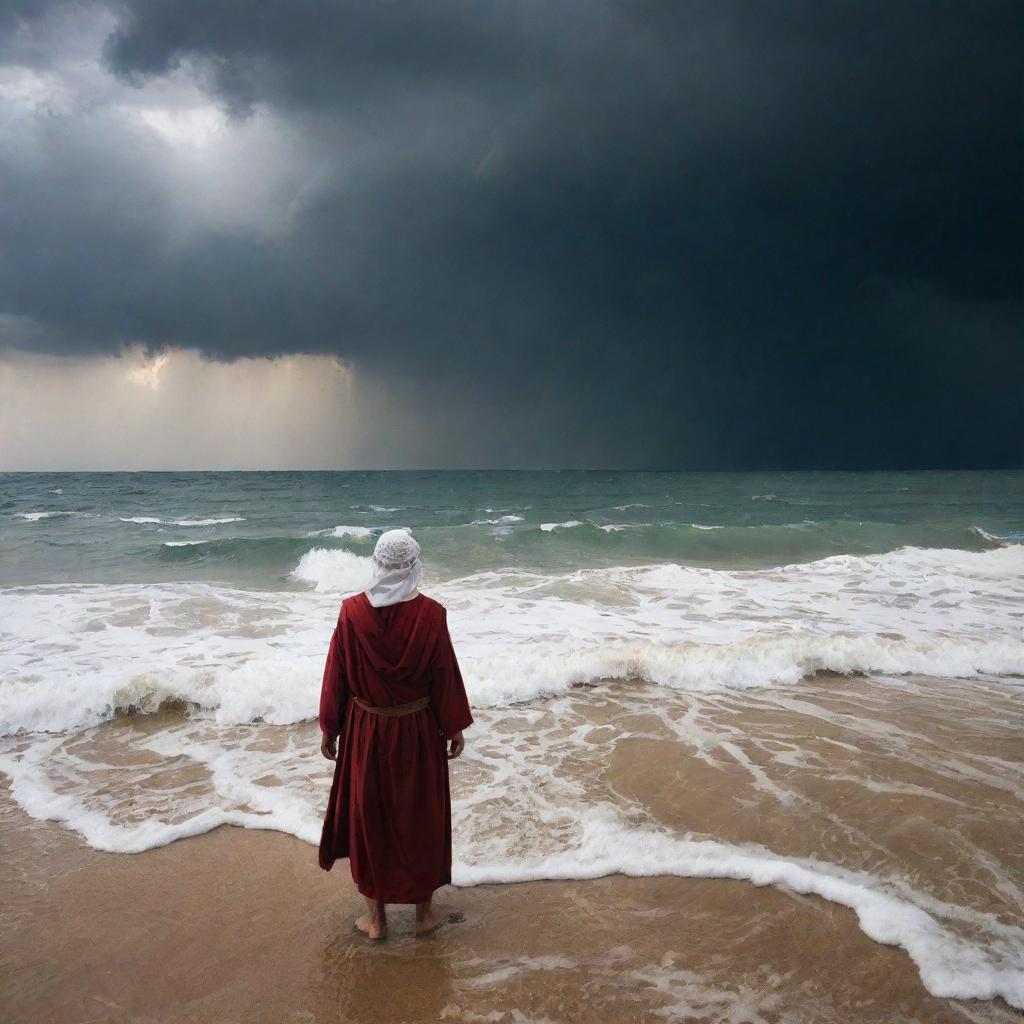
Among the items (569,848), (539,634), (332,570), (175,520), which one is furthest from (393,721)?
(175,520)

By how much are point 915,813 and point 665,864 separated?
1789 millimetres

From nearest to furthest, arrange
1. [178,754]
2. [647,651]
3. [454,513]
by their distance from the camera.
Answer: [178,754] → [647,651] → [454,513]

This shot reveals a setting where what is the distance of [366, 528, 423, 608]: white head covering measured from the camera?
2992 millimetres

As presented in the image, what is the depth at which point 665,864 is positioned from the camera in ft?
12.5

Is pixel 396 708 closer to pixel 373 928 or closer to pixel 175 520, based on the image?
pixel 373 928

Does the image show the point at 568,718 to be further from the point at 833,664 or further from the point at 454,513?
the point at 454,513

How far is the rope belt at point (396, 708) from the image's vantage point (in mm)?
3082

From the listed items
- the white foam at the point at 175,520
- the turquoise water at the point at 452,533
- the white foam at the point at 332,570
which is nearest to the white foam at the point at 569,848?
the white foam at the point at 332,570

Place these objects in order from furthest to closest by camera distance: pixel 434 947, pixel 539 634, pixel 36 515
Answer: pixel 36 515
pixel 539 634
pixel 434 947

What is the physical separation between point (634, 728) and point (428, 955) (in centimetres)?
323

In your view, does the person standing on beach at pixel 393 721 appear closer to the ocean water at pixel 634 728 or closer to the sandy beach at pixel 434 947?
the sandy beach at pixel 434 947

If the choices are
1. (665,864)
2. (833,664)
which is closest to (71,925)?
(665,864)

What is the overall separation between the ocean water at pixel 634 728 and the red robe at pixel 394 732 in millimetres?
782

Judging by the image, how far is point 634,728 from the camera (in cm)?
597
